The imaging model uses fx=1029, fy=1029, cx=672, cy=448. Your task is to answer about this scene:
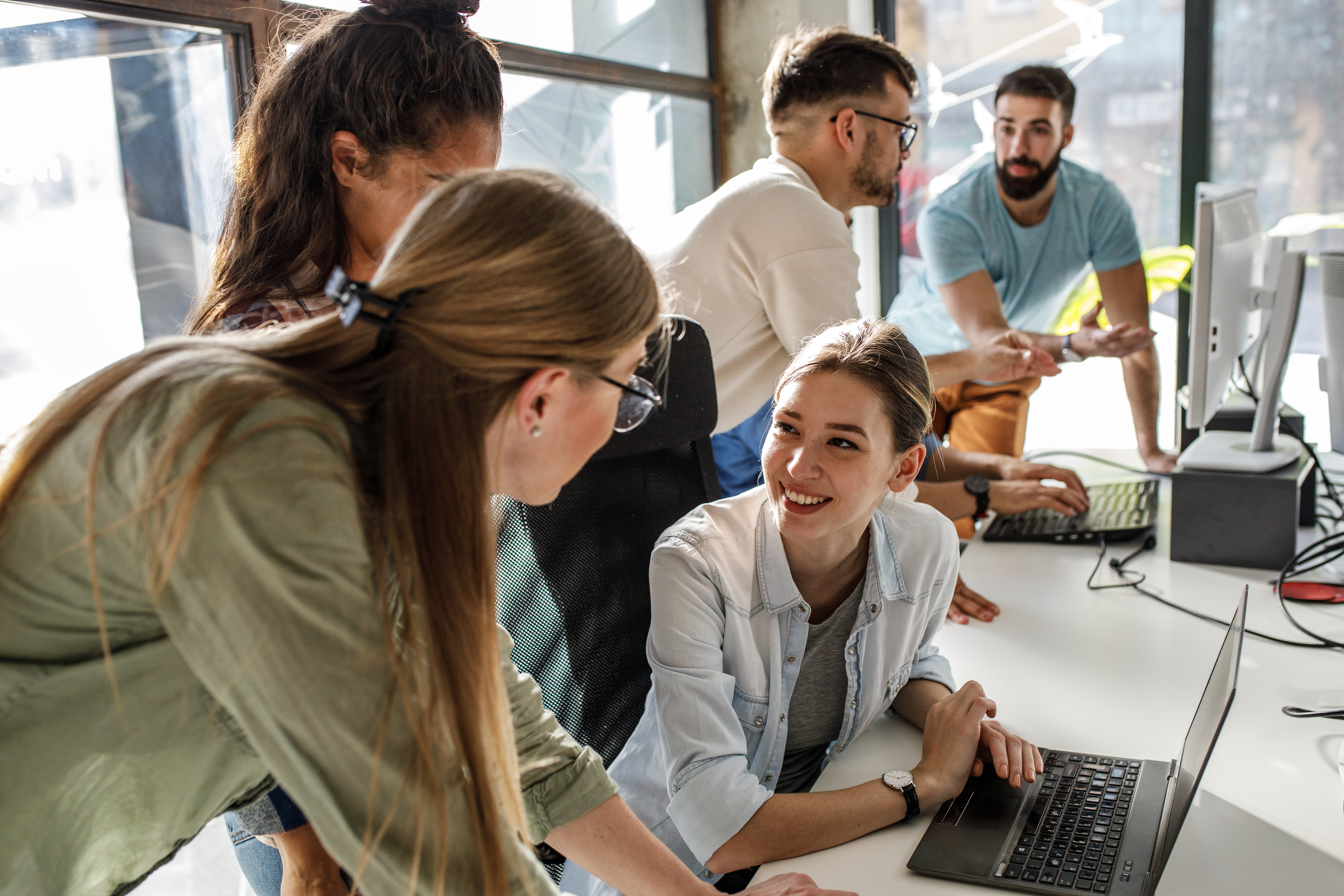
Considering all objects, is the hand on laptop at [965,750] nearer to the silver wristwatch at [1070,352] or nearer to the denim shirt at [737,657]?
the denim shirt at [737,657]

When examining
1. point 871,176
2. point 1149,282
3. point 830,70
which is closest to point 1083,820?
point 871,176

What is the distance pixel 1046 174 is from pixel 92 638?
2817 millimetres

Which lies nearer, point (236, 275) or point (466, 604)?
point (466, 604)

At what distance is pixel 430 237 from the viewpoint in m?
0.68

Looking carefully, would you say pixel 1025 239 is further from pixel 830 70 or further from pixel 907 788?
pixel 907 788

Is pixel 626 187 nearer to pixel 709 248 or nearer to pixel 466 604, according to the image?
pixel 709 248

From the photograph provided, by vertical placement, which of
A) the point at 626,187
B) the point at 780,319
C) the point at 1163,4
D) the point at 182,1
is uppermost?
the point at 1163,4

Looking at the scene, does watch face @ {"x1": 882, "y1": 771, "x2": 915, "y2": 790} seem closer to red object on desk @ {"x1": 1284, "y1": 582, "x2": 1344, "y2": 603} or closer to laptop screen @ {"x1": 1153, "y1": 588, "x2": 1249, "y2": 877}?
laptop screen @ {"x1": 1153, "y1": 588, "x2": 1249, "y2": 877}

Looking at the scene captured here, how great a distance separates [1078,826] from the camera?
1.05 m

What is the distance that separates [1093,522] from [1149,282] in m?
1.62

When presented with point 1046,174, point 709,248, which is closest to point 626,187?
point 1046,174

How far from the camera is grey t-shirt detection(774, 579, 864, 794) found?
1319mm

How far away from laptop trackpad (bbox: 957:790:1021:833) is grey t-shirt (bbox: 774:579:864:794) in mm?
224

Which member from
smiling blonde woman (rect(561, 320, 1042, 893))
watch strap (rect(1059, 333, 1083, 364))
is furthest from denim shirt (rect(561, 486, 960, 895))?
watch strap (rect(1059, 333, 1083, 364))
